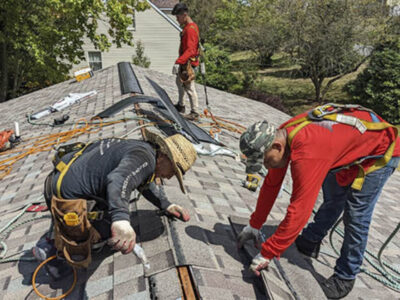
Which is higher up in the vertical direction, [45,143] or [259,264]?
[259,264]

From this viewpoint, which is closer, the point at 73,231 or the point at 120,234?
the point at 120,234

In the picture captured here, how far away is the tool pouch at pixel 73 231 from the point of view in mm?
2160

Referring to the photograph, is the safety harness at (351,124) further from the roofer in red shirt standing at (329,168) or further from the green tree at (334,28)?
the green tree at (334,28)

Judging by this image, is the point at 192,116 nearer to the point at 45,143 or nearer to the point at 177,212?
the point at 45,143

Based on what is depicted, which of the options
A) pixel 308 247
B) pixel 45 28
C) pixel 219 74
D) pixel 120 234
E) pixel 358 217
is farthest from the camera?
Result: pixel 219 74

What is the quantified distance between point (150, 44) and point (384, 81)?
17418mm

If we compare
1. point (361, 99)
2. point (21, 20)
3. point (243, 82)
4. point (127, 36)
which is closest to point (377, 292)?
point (127, 36)

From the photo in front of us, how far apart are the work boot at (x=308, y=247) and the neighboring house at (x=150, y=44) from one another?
79.6 feet

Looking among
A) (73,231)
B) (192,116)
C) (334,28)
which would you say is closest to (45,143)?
(192,116)

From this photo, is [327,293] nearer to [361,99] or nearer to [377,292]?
[377,292]

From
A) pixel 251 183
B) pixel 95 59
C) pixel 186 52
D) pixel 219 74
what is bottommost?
pixel 219 74

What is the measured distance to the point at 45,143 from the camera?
572cm

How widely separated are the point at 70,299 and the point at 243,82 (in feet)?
74.3

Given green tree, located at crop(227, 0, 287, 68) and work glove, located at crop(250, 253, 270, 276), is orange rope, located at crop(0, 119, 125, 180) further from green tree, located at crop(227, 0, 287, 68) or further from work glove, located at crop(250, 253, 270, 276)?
green tree, located at crop(227, 0, 287, 68)
